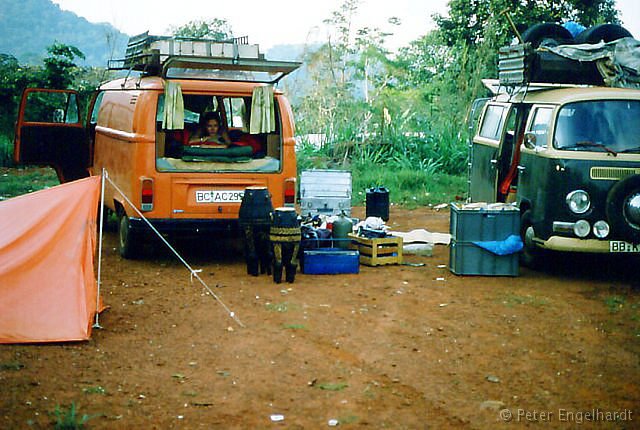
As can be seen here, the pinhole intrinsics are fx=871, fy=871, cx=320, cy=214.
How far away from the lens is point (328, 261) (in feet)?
30.7

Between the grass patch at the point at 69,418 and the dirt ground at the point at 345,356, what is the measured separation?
0.06m

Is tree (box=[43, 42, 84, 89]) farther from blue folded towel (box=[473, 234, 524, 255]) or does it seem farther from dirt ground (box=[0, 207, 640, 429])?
blue folded towel (box=[473, 234, 524, 255])

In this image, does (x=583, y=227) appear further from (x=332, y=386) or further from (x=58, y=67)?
(x=58, y=67)

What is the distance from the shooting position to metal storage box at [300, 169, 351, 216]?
455 inches

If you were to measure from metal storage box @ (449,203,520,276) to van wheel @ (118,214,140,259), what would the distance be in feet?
11.7

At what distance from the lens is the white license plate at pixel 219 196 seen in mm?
9344

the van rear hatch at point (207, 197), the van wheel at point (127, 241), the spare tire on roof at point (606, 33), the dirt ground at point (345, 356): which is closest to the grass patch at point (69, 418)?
the dirt ground at point (345, 356)

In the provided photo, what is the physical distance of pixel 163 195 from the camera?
922cm

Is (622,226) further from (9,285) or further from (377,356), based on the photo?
(9,285)

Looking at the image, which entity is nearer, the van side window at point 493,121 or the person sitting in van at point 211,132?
the person sitting in van at point 211,132

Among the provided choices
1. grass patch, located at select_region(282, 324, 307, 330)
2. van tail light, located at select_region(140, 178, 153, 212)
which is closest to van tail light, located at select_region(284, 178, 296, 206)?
van tail light, located at select_region(140, 178, 153, 212)

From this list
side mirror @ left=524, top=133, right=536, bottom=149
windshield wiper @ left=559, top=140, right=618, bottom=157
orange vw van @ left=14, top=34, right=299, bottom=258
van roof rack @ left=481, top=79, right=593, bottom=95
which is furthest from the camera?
van roof rack @ left=481, top=79, right=593, bottom=95

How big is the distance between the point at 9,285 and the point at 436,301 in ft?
12.5

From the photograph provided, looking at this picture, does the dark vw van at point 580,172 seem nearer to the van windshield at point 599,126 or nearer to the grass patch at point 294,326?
the van windshield at point 599,126
